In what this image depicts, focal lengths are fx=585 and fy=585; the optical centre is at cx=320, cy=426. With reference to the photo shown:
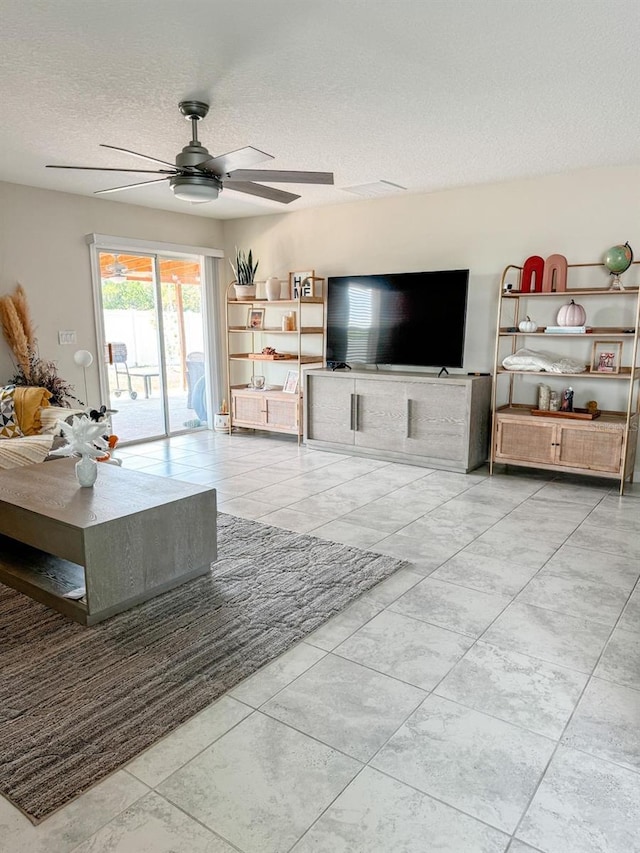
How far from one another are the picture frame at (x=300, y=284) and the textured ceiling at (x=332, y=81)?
1782 millimetres

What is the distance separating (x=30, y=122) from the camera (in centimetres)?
356

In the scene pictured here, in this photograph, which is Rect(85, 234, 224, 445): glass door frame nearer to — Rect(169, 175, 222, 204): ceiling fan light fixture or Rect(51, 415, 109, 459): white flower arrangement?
Rect(169, 175, 222, 204): ceiling fan light fixture

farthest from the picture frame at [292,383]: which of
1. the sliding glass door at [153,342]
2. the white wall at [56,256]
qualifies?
the white wall at [56,256]

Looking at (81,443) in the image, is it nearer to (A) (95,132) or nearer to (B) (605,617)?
(A) (95,132)

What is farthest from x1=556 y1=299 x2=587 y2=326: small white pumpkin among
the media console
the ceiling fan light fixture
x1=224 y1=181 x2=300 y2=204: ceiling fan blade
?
the ceiling fan light fixture

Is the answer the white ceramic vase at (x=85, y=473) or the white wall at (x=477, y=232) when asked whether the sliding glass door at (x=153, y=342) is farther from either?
the white ceramic vase at (x=85, y=473)

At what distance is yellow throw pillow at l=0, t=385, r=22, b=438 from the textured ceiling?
1814 mm

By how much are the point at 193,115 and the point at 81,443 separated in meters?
1.95

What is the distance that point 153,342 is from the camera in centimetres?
667

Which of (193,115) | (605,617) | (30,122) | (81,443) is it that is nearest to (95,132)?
(30,122)

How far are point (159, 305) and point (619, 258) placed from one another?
465cm

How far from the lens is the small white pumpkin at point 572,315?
4.73 metres

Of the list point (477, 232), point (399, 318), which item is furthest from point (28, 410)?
point (477, 232)

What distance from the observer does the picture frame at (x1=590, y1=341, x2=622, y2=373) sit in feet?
15.7
